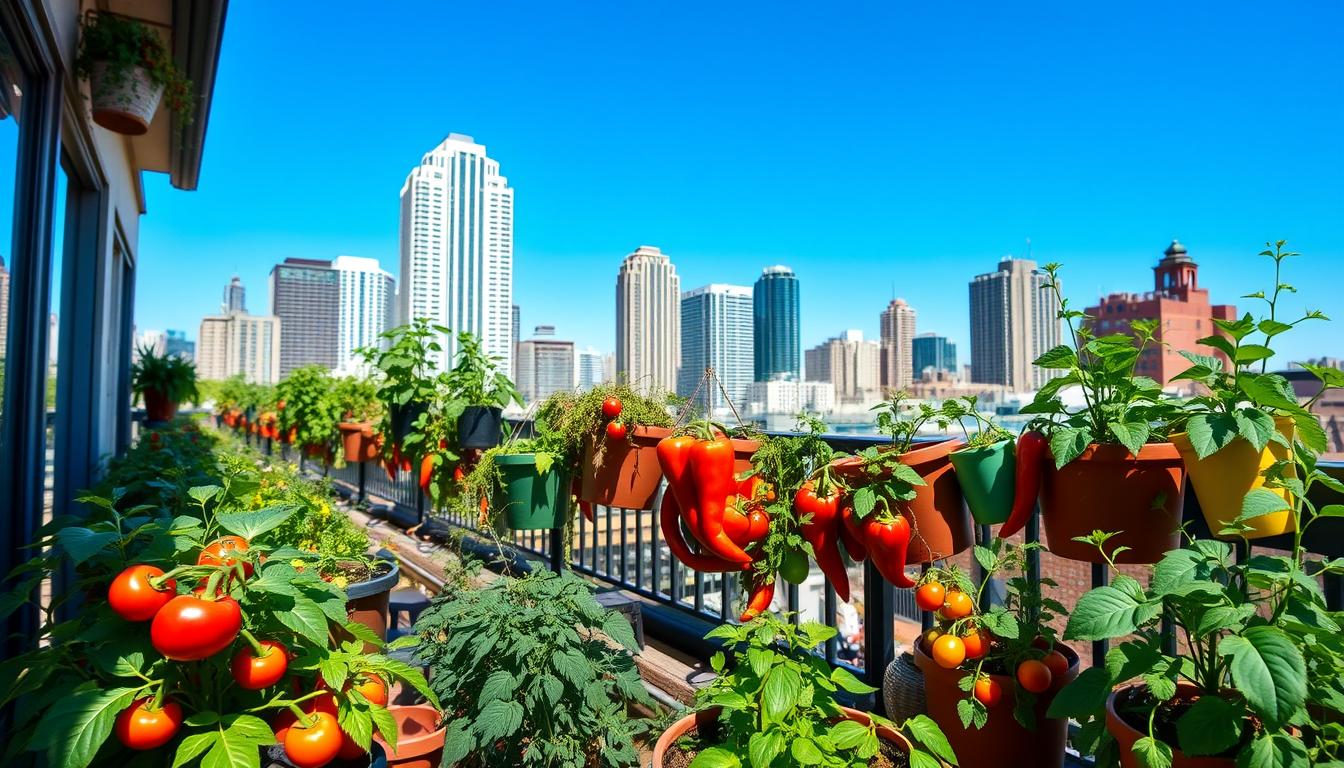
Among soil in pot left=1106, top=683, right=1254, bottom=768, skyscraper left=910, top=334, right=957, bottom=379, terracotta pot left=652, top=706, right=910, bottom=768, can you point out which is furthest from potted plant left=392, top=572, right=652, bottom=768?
skyscraper left=910, top=334, right=957, bottom=379

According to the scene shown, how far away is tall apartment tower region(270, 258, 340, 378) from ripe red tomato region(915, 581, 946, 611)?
218 feet

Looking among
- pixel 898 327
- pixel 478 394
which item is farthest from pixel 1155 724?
pixel 898 327

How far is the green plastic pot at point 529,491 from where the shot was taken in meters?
2.32

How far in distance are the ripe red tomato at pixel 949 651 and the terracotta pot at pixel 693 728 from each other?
0.52ft

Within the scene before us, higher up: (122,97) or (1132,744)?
(122,97)

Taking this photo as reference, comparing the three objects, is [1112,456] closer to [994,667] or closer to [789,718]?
[994,667]

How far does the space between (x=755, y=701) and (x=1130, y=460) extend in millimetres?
755

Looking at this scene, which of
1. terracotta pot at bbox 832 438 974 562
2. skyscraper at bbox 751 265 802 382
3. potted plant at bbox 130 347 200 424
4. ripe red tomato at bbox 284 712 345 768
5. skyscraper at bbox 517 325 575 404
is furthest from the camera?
skyscraper at bbox 751 265 802 382

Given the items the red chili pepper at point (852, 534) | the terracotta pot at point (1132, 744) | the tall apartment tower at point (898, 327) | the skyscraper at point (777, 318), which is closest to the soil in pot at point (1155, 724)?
the terracotta pot at point (1132, 744)

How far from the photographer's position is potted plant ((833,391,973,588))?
1.28 meters

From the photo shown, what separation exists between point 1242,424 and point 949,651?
60 centimetres

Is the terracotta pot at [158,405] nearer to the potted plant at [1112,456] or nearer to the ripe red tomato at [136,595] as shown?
the ripe red tomato at [136,595]

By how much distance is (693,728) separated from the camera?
4.48 ft

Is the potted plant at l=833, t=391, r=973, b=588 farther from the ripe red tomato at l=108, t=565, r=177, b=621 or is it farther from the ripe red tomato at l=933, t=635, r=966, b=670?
the ripe red tomato at l=108, t=565, r=177, b=621
